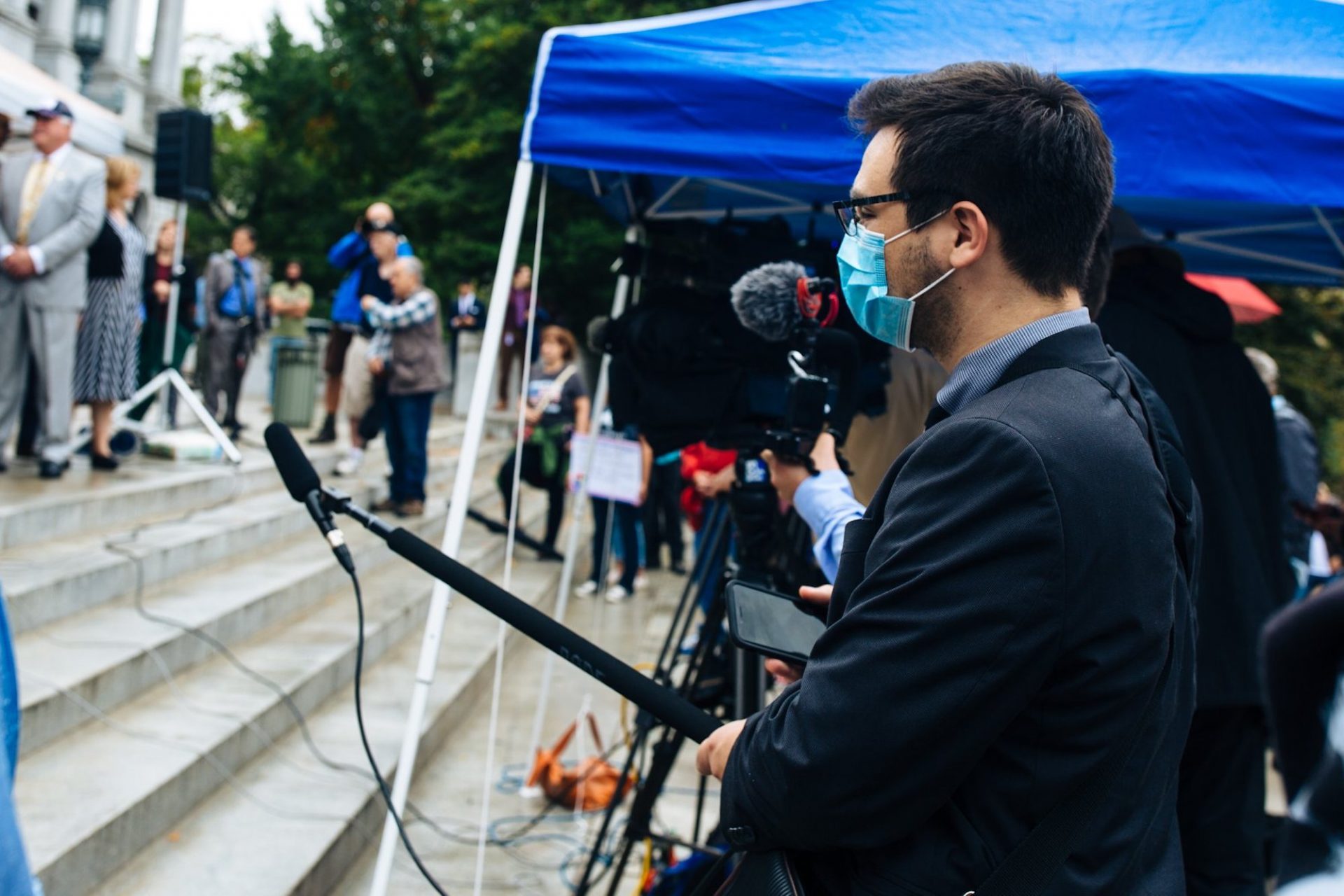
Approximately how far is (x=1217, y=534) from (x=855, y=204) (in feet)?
6.03

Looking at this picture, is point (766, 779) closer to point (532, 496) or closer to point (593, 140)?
point (593, 140)

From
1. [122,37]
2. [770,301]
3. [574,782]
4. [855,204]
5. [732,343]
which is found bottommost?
[574,782]

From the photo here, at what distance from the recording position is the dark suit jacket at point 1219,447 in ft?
A: 9.34

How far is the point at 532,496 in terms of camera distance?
39.4 feet

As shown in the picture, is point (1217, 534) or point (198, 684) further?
point (198, 684)

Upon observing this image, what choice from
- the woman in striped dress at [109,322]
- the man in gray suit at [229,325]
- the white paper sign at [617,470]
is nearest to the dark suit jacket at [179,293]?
the man in gray suit at [229,325]

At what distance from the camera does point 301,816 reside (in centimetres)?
389

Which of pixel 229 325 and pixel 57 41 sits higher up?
pixel 57 41

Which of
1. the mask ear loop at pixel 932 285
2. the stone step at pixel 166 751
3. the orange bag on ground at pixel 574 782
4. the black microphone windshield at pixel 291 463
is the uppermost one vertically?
the mask ear loop at pixel 932 285

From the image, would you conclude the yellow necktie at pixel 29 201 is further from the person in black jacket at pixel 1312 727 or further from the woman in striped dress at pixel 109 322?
the person in black jacket at pixel 1312 727

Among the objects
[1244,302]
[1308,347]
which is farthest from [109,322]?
[1308,347]

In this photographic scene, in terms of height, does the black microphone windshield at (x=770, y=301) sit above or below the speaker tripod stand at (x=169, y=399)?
above

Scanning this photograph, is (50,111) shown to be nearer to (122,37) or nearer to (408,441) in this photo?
(408,441)

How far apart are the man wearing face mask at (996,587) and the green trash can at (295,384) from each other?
9299mm
